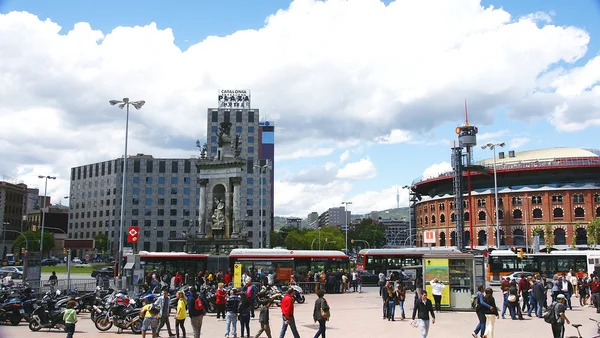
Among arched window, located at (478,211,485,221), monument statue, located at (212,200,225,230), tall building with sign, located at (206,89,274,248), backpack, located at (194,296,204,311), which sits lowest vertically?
backpack, located at (194,296,204,311)

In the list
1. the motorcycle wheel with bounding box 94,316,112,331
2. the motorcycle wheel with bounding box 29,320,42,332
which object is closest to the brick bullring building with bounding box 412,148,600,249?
the motorcycle wheel with bounding box 94,316,112,331

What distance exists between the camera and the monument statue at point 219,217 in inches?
1938

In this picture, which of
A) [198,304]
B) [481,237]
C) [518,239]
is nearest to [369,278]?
[198,304]

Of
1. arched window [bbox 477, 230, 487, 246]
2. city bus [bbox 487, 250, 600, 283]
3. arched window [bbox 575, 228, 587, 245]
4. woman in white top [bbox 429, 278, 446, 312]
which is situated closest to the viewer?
woman in white top [bbox 429, 278, 446, 312]

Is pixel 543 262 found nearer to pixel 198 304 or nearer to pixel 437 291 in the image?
pixel 437 291

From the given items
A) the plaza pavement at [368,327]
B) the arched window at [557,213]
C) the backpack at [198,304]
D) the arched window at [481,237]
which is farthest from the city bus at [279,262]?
the arched window at [557,213]

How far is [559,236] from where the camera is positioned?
3671 inches

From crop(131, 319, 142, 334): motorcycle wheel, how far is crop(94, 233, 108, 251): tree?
9193 cm

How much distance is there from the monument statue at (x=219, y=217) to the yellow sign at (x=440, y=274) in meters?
26.3

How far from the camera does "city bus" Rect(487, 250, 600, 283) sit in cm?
4699

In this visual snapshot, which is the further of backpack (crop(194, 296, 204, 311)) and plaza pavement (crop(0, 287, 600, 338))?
plaza pavement (crop(0, 287, 600, 338))

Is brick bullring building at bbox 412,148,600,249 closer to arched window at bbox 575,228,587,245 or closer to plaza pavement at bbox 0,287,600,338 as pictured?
arched window at bbox 575,228,587,245

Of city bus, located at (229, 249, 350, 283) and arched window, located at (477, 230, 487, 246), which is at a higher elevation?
arched window, located at (477, 230, 487, 246)

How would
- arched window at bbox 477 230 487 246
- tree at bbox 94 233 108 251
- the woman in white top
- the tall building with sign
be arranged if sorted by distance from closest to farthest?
the woman in white top < arched window at bbox 477 230 487 246 < tree at bbox 94 233 108 251 < the tall building with sign
